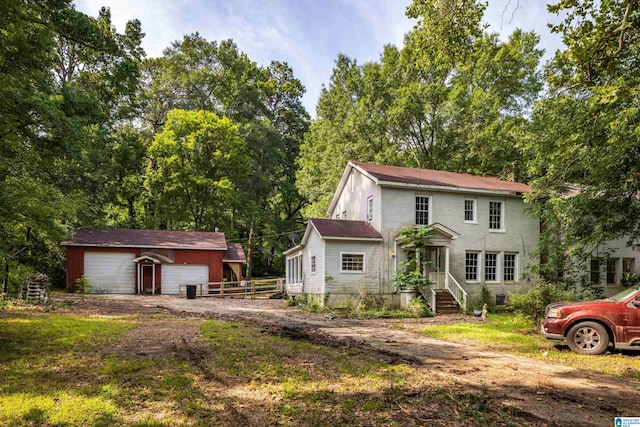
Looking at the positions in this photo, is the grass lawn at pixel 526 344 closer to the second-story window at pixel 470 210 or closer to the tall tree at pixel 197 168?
the second-story window at pixel 470 210

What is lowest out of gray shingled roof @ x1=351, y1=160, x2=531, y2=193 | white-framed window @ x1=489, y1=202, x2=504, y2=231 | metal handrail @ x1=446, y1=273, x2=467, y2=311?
metal handrail @ x1=446, y1=273, x2=467, y2=311

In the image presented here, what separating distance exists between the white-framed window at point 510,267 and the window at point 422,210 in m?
5.16

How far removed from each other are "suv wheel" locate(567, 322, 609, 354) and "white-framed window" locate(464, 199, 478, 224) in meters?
12.4

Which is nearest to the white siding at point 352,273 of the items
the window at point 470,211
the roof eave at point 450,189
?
the roof eave at point 450,189

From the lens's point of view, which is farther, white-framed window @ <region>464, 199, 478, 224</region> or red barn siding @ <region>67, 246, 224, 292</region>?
red barn siding @ <region>67, 246, 224, 292</region>

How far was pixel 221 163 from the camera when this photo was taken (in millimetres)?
35656

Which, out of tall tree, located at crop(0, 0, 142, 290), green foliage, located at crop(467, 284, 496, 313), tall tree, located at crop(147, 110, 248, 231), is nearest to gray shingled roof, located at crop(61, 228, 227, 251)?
tall tree, located at crop(0, 0, 142, 290)

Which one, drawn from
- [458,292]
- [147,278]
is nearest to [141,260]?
[147,278]

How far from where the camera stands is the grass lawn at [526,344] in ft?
24.2

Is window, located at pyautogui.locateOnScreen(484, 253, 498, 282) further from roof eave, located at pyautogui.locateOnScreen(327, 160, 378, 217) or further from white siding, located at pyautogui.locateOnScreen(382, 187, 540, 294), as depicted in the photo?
roof eave, located at pyautogui.locateOnScreen(327, 160, 378, 217)

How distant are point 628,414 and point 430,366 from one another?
292cm

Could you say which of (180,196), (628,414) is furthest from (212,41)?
(628,414)

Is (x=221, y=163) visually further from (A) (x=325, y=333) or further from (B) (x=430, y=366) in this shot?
(B) (x=430, y=366)

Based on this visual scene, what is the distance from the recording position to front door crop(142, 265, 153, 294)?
1075 inches
